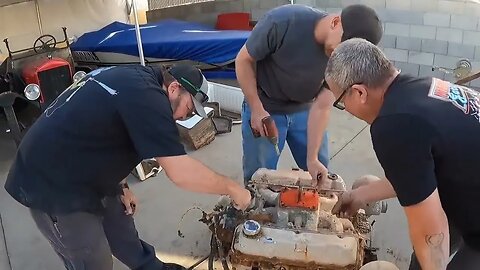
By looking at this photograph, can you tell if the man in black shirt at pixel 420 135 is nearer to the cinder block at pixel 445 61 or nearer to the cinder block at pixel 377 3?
the cinder block at pixel 445 61

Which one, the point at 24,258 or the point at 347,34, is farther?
the point at 24,258

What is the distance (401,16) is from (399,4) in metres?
0.13

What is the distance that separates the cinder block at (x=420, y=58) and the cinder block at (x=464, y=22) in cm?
39

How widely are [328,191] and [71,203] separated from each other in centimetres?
143

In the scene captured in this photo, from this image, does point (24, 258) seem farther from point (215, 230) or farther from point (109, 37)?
point (109, 37)

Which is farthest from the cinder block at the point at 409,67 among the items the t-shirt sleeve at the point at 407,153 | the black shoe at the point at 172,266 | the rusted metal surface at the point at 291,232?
the t-shirt sleeve at the point at 407,153

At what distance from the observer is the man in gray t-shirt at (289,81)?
10.1ft

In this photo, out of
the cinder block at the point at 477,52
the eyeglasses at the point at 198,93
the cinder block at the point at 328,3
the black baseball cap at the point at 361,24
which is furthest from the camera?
the cinder block at the point at 328,3

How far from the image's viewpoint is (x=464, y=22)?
5.60 metres

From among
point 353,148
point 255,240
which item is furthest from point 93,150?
point 353,148

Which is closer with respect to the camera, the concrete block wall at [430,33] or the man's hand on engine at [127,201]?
the man's hand on engine at [127,201]

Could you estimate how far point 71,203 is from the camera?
2.53 metres

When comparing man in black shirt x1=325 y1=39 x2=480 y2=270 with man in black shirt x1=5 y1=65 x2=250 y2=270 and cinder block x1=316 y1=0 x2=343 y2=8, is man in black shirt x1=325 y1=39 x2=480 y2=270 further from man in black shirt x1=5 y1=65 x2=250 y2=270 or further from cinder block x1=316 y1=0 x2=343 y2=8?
cinder block x1=316 y1=0 x2=343 y2=8

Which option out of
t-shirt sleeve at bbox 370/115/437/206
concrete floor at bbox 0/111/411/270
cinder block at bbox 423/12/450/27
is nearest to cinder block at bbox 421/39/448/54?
cinder block at bbox 423/12/450/27
